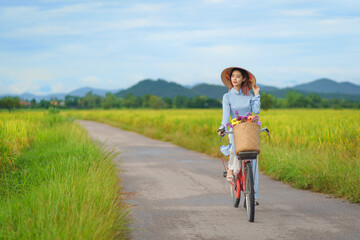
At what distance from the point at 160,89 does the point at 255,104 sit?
132980 mm

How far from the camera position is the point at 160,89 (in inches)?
5448

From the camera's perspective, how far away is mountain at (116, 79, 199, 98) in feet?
434

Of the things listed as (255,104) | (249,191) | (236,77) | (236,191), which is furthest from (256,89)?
(236,191)

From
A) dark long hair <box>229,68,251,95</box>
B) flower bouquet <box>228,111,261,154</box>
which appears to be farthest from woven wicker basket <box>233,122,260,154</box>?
dark long hair <box>229,68,251,95</box>

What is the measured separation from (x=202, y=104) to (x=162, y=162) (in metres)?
92.7

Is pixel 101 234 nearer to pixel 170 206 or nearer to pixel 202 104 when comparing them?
pixel 170 206

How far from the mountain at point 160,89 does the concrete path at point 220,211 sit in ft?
387

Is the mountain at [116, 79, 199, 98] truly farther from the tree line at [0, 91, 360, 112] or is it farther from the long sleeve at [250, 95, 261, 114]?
the long sleeve at [250, 95, 261, 114]

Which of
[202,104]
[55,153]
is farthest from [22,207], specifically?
[202,104]

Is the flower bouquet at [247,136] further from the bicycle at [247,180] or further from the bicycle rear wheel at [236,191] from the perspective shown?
the bicycle rear wheel at [236,191]

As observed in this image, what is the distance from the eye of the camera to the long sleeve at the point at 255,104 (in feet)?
19.9

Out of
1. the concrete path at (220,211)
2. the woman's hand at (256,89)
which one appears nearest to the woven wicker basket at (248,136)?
the woman's hand at (256,89)

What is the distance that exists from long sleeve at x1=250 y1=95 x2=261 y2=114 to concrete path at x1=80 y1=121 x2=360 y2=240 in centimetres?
171

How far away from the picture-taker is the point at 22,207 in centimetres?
479
